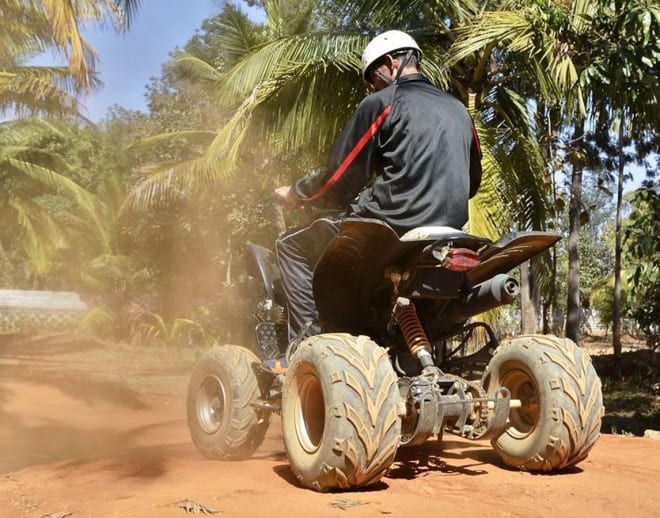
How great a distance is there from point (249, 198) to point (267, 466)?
50.5ft

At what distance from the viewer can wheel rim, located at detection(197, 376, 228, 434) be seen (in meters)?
5.16

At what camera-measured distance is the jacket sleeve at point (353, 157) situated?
13.4 feet

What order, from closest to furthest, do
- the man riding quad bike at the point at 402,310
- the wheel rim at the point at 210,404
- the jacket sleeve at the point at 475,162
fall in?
the man riding quad bike at the point at 402,310, the jacket sleeve at the point at 475,162, the wheel rim at the point at 210,404

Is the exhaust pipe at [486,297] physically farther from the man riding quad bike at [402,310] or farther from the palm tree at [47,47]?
the palm tree at [47,47]

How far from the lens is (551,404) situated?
405 centimetres

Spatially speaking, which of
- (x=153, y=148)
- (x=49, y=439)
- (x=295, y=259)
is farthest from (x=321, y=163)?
(x=153, y=148)

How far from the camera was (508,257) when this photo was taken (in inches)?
165

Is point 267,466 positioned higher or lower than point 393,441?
lower

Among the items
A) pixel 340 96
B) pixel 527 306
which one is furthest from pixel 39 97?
pixel 527 306

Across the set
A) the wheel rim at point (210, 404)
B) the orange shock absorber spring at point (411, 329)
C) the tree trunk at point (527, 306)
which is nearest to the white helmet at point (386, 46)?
the orange shock absorber spring at point (411, 329)

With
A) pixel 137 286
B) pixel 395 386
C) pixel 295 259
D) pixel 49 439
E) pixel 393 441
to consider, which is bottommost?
pixel 49 439

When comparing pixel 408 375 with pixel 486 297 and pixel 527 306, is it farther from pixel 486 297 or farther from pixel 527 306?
pixel 527 306

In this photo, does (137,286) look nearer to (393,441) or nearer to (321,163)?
(321,163)

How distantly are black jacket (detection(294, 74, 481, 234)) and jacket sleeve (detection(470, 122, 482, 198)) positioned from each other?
27 centimetres
